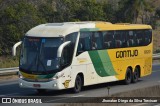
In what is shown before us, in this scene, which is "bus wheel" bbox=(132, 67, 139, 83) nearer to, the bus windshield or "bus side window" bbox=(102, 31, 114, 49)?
"bus side window" bbox=(102, 31, 114, 49)

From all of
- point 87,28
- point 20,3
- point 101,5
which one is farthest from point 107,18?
point 87,28

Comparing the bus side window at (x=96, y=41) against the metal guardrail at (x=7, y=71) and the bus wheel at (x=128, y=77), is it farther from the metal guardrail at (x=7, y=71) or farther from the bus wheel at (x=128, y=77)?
the metal guardrail at (x=7, y=71)

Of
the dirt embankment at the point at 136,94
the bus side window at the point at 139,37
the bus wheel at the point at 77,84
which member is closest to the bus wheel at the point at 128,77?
the bus side window at the point at 139,37

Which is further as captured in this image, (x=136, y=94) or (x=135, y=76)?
(x=135, y=76)

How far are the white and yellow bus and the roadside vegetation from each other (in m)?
12.3

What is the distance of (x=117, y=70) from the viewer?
25.8 metres

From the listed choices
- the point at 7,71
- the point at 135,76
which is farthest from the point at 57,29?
the point at 7,71

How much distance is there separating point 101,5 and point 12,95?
41.5 metres

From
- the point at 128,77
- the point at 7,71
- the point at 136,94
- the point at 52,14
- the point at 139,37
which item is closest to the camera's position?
the point at 136,94

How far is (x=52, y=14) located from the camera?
53938mm

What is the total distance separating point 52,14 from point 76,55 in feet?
106

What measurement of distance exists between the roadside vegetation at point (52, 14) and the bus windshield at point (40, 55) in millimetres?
15040

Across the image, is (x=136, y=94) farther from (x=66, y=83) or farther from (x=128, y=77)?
(x=128, y=77)

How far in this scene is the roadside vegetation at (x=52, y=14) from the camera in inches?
1802
